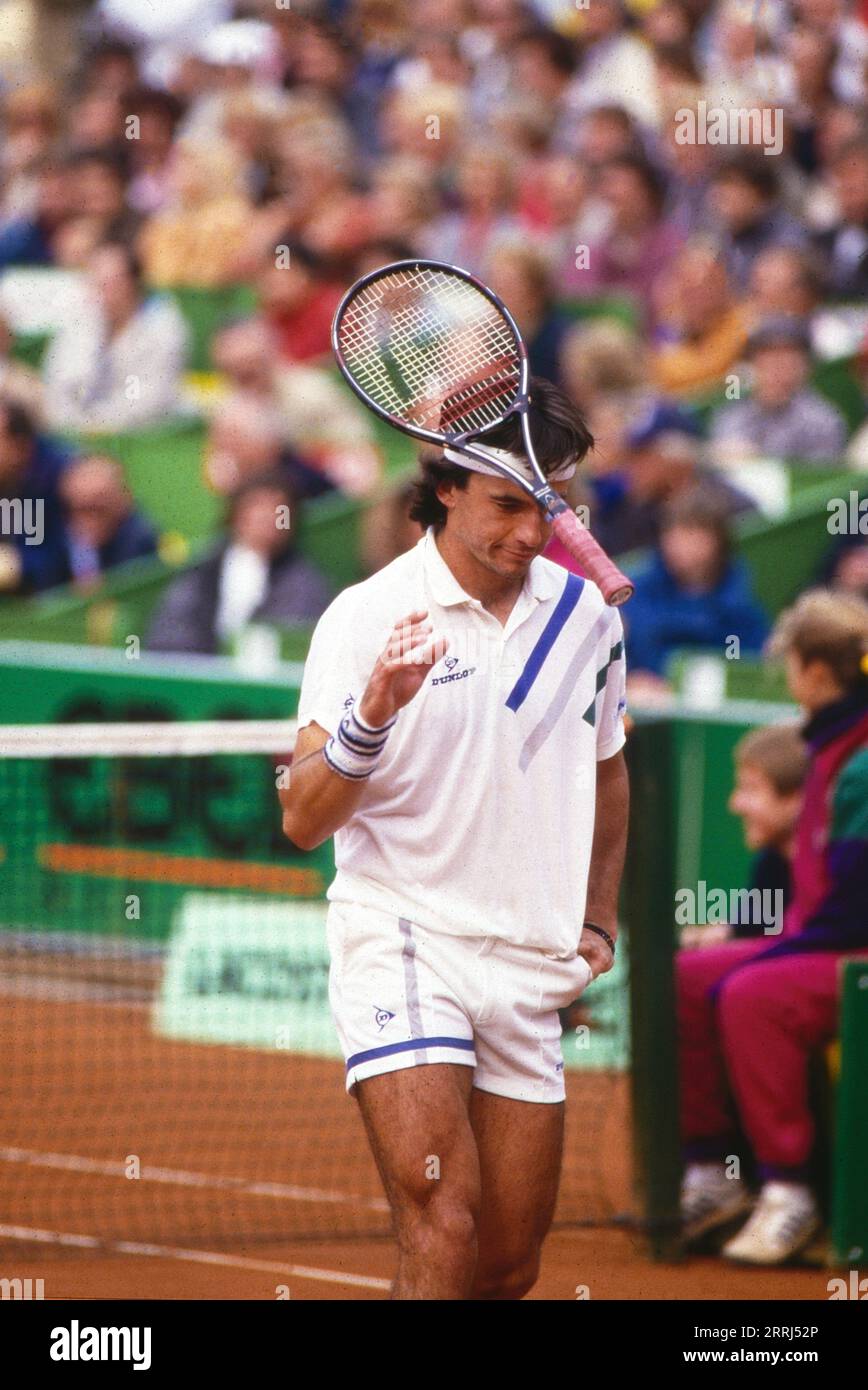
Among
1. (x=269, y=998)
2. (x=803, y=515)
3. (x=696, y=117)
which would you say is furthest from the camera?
(x=696, y=117)

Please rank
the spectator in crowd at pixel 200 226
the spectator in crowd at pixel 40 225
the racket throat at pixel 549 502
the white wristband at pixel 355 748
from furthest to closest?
the spectator in crowd at pixel 40 225 → the spectator in crowd at pixel 200 226 → the racket throat at pixel 549 502 → the white wristband at pixel 355 748

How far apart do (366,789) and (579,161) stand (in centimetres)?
976

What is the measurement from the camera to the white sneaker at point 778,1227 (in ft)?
21.6

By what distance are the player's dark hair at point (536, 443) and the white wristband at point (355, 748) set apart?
59cm

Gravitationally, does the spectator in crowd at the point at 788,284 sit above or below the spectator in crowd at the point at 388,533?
above

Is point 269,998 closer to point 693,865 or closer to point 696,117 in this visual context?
point 693,865

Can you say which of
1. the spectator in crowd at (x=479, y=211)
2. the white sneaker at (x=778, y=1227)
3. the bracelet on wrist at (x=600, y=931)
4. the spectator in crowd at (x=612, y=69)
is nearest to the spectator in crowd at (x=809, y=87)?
the spectator in crowd at (x=612, y=69)

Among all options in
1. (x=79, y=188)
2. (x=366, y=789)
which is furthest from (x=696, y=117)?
(x=366, y=789)

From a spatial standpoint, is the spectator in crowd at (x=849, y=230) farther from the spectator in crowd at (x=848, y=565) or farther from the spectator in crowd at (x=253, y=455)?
the spectator in crowd at (x=253, y=455)

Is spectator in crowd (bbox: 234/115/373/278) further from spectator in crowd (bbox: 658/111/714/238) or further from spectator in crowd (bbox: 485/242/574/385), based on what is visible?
spectator in crowd (bbox: 658/111/714/238)

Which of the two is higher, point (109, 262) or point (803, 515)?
point (109, 262)

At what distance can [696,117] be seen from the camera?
41.9 feet

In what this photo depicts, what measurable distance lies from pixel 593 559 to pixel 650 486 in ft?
20.9

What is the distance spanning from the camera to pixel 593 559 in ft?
13.2
